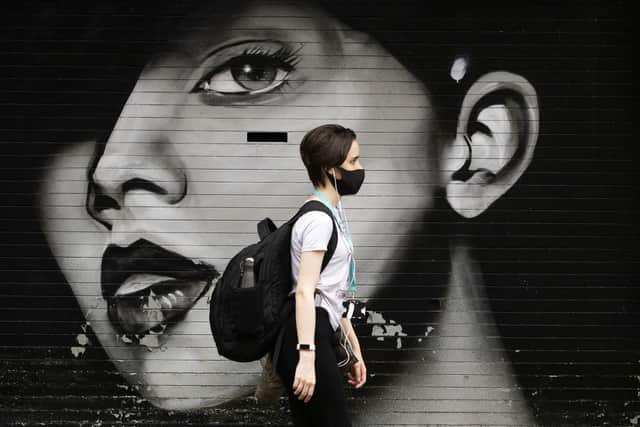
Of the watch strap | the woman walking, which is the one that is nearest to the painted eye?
the woman walking

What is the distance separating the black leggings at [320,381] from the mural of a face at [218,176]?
104 inches

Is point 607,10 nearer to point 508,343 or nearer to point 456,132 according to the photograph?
point 456,132

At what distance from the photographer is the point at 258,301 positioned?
334cm

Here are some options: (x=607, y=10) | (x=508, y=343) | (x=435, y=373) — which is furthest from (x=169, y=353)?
(x=607, y=10)

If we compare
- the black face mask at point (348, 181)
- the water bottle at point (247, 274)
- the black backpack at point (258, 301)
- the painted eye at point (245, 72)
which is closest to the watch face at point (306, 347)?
the black backpack at point (258, 301)

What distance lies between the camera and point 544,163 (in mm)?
6004

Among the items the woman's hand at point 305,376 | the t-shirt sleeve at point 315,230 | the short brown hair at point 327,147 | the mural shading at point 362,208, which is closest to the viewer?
the woman's hand at point 305,376

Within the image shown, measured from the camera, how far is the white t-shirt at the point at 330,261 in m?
3.32

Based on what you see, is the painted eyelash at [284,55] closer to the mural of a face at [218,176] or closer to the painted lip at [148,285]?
the mural of a face at [218,176]

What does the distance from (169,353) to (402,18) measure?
8.98 ft

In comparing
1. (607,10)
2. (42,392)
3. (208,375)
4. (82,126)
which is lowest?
(42,392)

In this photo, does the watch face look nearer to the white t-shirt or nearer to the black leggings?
the black leggings

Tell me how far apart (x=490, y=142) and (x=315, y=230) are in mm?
2981

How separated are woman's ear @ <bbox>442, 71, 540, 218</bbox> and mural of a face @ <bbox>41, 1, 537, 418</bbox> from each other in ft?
0.03
